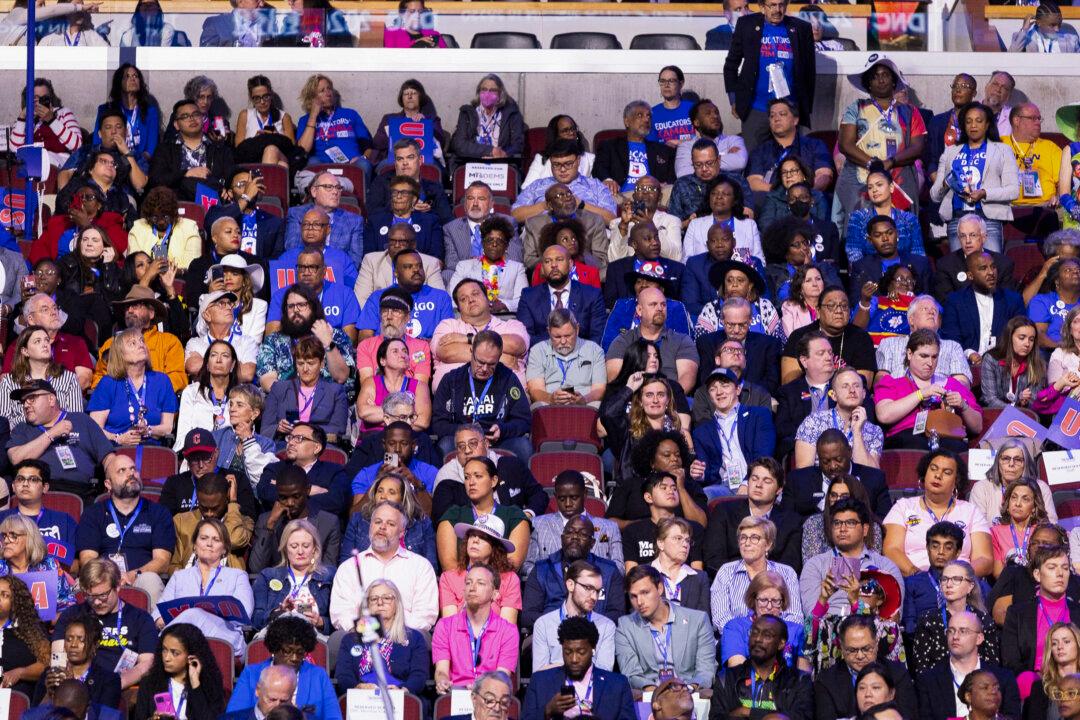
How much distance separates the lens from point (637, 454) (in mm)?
11352

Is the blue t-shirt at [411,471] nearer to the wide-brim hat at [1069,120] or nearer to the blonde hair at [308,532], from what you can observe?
the blonde hair at [308,532]

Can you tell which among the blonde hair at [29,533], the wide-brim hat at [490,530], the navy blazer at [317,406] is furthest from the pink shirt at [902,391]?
the blonde hair at [29,533]

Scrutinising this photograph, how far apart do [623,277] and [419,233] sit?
1.43 metres

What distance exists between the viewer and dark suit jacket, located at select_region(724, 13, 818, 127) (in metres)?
15.7

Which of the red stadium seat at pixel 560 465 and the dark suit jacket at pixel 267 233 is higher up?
the dark suit jacket at pixel 267 233

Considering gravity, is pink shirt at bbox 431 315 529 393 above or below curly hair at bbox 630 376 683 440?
above

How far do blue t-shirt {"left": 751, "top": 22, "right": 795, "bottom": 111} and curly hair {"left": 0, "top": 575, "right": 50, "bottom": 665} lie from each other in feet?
23.7

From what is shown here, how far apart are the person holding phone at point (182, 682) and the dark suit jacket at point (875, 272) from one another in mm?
5248

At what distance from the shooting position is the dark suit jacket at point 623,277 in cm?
1341

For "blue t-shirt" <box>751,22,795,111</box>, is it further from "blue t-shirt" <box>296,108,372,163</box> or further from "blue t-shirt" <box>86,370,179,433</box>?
"blue t-shirt" <box>86,370,179,433</box>

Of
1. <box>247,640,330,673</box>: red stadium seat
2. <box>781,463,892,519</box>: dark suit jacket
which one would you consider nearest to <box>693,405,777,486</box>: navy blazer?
<box>781,463,892,519</box>: dark suit jacket

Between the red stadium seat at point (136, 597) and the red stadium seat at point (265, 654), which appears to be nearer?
the red stadium seat at point (265, 654)

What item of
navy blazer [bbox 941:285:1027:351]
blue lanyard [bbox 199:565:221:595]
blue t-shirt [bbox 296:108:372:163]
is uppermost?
blue t-shirt [bbox 296:108:372:163]

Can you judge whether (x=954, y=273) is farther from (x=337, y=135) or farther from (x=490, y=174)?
(x=337, y=135)
